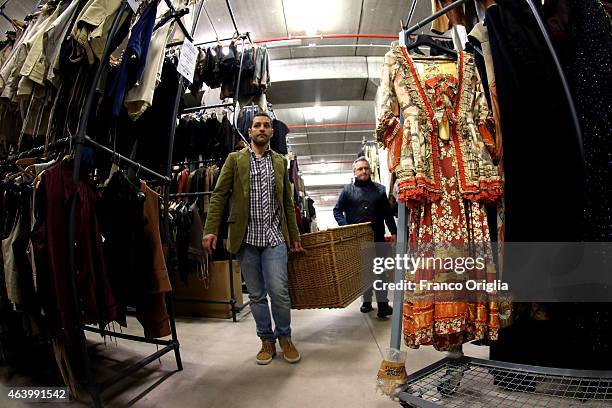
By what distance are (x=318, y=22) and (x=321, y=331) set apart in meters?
4.41

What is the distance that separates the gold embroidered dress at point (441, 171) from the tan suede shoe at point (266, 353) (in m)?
1.03

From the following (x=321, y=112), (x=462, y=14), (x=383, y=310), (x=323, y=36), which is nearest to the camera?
(x=462, y=14)

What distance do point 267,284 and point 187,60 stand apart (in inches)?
59.3

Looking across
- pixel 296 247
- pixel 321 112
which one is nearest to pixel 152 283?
pixel 296 247

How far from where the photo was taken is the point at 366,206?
306 centimetres

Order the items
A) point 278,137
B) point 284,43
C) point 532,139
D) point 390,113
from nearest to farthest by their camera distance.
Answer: point 532,139, point 390,113, point 278,137, point 284,43

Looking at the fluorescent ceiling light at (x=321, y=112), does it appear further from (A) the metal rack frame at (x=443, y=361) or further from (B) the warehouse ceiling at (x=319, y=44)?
(A) the metal rack frame at (x=443, y=361)

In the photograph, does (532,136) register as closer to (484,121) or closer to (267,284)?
(484,121)

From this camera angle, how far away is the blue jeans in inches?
78.7

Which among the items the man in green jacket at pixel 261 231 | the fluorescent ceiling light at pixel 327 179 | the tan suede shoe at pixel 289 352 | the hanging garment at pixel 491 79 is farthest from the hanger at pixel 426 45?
the fluorescent ceiling light at pixel 327 179

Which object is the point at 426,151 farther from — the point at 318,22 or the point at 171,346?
the point at 318,22

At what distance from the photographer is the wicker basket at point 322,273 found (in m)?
2.09

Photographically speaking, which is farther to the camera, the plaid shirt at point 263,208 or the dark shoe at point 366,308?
the dark shoe at point 366,308

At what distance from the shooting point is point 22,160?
1.88 metres
